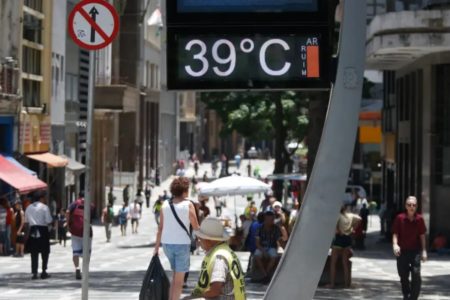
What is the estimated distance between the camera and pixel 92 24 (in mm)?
13648

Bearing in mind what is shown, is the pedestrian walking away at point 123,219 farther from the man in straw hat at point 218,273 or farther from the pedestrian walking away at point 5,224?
the man in straw hat at point 218,273

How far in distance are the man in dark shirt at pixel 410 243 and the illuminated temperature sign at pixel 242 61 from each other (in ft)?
23.3

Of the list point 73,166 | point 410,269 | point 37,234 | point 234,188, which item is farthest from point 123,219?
point 410,269

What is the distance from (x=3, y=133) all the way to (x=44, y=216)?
1611 centimetres

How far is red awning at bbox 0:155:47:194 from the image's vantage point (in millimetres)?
33344

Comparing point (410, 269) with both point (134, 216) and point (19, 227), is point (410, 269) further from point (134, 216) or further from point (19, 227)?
point (134, 216)

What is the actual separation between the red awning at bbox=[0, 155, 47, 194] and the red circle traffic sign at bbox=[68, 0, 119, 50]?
1991 cm

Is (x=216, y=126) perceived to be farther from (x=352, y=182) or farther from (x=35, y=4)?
(x=35, y=4)

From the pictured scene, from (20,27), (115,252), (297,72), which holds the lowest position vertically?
(115,252)

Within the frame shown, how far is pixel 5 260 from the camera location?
30.3 metres

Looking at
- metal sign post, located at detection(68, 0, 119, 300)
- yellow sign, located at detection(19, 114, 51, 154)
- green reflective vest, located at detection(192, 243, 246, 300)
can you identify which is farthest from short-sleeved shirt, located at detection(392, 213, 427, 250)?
yellow sign, located at detection(19, 114, 51, 154)

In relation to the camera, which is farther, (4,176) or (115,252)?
(115,252)

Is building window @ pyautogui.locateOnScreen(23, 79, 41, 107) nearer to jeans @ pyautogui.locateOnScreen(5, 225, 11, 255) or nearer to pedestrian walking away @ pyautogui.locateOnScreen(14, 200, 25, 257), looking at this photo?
pedestrian walking away @ pyautogui.locateOnScreen(14, 200, 25, 257)

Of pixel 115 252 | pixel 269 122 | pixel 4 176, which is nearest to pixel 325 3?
pixel 4 176
